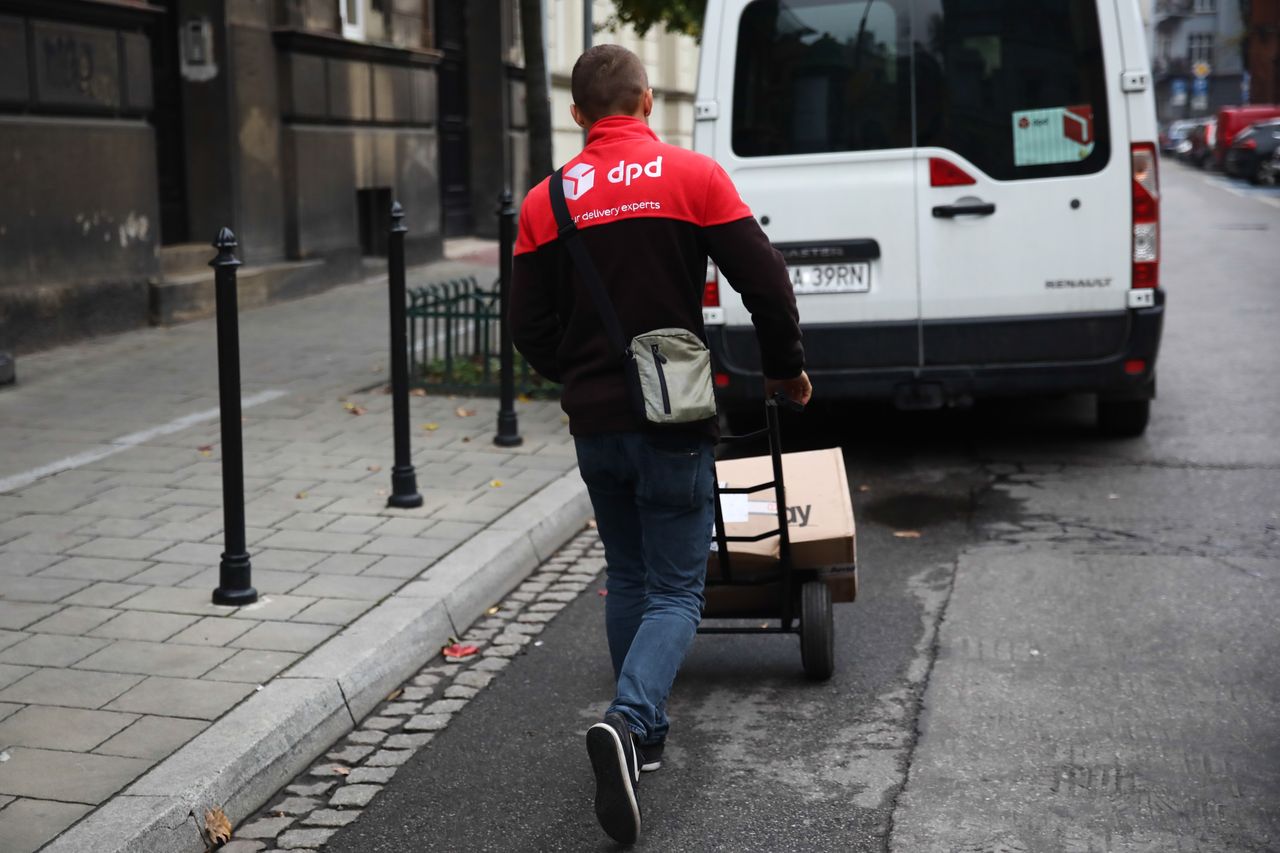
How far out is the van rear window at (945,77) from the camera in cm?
739

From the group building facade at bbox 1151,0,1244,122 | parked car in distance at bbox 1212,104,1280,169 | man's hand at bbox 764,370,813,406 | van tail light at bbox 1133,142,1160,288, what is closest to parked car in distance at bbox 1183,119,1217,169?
parked car in distance at bbox 1212,104,1280,169

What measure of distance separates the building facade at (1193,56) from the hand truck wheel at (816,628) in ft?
305

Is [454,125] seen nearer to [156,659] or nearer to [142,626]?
[142,626]

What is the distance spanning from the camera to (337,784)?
13.5 feet

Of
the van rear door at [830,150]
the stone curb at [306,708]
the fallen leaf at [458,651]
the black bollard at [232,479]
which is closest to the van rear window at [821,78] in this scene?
the van rear door at [830,150]

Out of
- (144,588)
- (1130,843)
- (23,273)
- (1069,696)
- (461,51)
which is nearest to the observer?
(1130,843)

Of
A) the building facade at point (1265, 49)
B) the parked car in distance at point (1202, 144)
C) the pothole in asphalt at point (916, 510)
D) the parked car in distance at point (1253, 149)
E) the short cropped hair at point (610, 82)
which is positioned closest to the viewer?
the short cropped hair at point (610, 82)

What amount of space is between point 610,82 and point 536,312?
568 millimetres

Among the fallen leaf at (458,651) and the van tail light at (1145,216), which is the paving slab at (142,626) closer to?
the fallen leaf at (458,651)

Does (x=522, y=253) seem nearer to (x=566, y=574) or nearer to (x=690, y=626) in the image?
(x=690, y=626)

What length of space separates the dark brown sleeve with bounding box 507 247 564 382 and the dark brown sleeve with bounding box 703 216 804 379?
412 millimetres

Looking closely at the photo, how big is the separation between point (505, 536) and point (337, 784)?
83.0 inches

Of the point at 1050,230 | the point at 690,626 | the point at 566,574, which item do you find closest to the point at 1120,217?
the point at 1050,230

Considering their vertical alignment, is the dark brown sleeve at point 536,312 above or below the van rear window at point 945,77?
below
